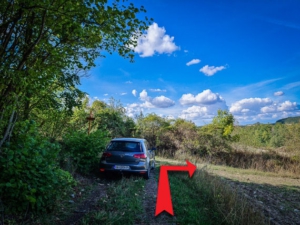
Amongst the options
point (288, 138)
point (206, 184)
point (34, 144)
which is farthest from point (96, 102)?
point (288, 138)

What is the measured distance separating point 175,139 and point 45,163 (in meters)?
19.8

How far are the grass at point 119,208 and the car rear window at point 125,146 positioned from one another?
1407mm

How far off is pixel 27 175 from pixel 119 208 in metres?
2.10

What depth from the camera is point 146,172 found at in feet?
24.3

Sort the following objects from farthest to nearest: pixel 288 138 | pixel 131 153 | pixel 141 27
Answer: pixel 288 138
pixel 131 153
pixel 141 27

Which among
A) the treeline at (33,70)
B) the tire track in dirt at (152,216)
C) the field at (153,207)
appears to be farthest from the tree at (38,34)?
the tire track in dirt at (152,216)

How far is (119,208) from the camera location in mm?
4516

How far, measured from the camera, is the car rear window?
7449 mm

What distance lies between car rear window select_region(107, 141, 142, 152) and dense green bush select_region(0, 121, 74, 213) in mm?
3532

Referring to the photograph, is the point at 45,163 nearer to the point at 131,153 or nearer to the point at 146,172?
the point at 131,153

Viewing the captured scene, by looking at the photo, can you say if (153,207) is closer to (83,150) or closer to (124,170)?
(124,170)

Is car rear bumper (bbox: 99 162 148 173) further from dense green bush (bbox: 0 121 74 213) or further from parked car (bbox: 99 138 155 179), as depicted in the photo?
dense green bush (bbox: 0 121 74 213)

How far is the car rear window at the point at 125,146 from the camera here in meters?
7.45

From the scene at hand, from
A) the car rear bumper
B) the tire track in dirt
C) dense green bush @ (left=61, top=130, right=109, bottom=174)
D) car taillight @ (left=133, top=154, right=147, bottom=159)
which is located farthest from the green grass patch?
dense green bush @ (left=61, top=130, right=109, bottom=174)
